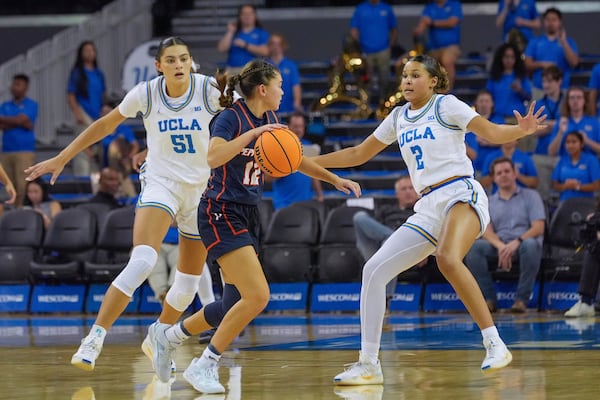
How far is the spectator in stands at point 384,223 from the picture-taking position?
1248cm

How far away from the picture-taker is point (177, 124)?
7973 mm

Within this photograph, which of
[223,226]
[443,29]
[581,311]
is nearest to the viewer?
[223,226]

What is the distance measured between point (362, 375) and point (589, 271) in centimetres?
546

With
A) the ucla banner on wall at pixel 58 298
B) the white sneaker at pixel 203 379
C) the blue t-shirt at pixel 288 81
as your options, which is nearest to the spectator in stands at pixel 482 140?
the blue t-shirt at pixel 288 81

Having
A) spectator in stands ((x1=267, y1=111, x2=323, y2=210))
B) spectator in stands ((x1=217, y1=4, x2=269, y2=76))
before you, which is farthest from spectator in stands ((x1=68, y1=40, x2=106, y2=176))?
spectator in stands ((x1=267, y1=111, x2=323, y2=210))

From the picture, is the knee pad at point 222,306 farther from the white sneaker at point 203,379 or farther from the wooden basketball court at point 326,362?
the white sneaker at point 203,379

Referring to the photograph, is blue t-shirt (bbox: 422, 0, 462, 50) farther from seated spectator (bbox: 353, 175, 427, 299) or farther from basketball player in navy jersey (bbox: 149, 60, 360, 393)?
basketball player in navy jersey (bbox: 149, 60, 360, 393)

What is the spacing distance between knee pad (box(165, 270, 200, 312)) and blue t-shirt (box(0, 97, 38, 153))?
30.6ft

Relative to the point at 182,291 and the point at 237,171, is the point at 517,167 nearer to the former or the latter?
the point at 182,291

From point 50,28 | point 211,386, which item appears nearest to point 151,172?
point 211,386

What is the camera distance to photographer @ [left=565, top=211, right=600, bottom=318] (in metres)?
11.6

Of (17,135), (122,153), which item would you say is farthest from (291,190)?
(17,135)

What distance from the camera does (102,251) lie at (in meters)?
14.2

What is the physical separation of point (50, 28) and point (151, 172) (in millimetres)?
15753
